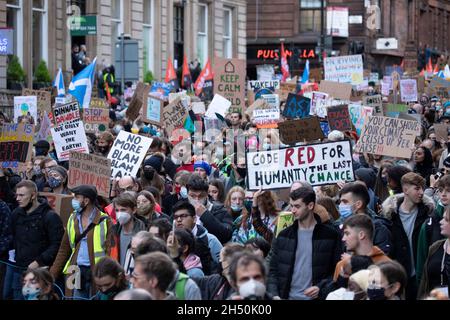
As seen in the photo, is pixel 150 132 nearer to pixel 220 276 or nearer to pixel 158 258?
pixel 220 276

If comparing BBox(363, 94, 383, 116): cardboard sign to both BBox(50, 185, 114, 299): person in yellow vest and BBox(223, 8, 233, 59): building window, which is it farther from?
BBox(223, 8, 233, 59): building window

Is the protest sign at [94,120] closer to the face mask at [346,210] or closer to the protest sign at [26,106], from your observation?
the protest sign at [26,106]

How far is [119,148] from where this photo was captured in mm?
13188

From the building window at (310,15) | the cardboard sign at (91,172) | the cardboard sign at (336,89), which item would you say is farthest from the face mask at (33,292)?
the building window at (310,15)

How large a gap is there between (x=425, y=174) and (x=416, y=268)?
5.20 meters

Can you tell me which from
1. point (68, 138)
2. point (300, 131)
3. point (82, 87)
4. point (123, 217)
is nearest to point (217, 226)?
point (123, 217)

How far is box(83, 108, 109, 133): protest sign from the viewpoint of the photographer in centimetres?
1877

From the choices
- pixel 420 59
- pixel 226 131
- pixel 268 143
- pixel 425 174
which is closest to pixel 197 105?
pixel 226 131

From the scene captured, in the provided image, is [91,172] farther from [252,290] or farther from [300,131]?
[252,290]

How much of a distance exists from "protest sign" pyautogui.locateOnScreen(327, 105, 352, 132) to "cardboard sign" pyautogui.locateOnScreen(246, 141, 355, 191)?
280 inches

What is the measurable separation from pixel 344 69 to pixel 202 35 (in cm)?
1624

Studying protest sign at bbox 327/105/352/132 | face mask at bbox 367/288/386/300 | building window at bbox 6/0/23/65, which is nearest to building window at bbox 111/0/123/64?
building window at bbox 6/0/23/65

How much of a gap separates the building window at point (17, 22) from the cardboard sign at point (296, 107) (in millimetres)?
12226

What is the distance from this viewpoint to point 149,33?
129 feet
